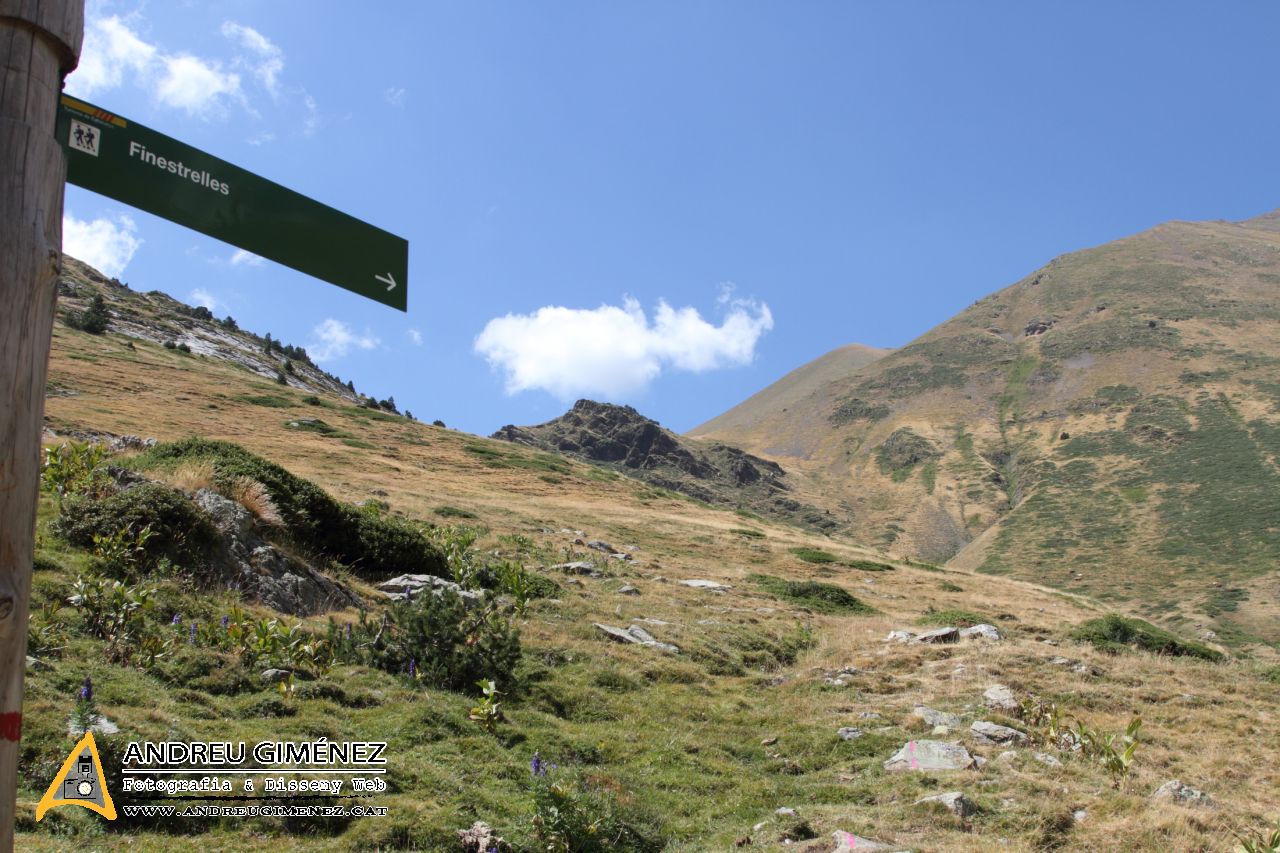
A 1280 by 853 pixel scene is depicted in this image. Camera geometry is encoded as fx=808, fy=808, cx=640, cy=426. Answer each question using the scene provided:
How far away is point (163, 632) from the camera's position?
9.38m

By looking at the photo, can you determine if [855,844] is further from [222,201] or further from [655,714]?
[222,201]

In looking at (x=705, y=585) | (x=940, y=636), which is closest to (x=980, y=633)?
(x=940, y=636)

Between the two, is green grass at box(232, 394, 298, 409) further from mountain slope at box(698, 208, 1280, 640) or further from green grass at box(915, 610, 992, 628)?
mountain slope at box(698, 208, 1280, 640)

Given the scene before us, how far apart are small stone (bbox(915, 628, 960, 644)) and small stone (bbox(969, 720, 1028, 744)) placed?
682 centimetres

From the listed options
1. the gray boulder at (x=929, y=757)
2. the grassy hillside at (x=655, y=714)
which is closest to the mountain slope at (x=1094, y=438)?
the grassy hillside at (x=655, y=714)

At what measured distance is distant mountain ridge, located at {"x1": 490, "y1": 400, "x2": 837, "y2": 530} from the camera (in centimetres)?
12638

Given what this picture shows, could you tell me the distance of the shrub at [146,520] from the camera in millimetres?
10953

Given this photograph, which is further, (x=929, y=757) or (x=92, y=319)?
(x=92, y=319)

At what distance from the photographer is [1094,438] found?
386 feet

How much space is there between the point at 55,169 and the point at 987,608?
104 feet

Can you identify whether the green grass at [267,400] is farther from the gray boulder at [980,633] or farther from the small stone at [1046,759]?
the small stone at [1046,759]

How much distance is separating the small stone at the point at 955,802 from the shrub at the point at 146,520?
10.0m

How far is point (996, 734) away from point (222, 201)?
12.0m

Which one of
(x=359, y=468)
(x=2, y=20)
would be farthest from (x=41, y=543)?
(x=359, y=468)
